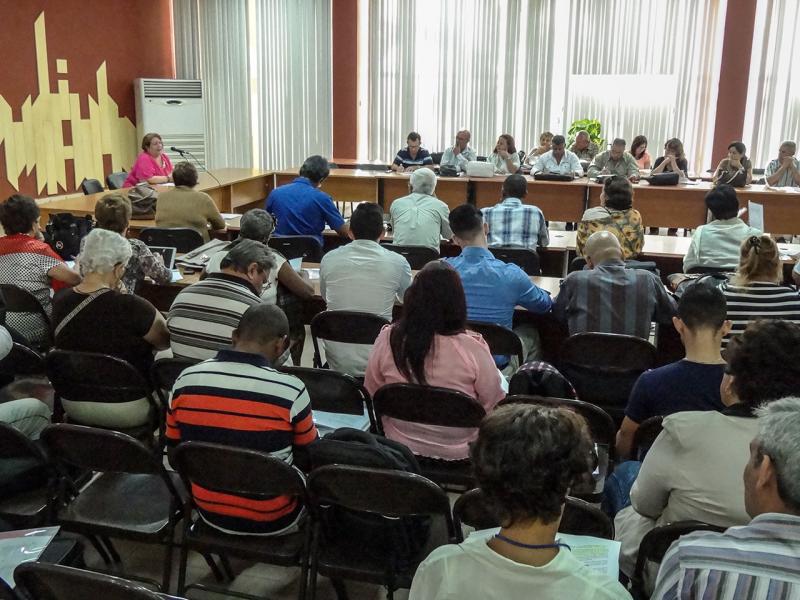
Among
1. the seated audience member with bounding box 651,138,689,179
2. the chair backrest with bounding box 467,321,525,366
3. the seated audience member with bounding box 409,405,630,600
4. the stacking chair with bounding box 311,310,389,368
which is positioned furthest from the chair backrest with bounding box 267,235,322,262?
the seated audience member with bounding box 651,138,689,179

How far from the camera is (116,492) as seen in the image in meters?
2.54

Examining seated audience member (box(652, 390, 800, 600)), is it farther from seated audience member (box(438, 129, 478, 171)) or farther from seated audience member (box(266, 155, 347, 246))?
seated audience member (box(438, 129, 478, 171))

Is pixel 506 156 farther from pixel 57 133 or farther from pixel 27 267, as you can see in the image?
pixel 27 267

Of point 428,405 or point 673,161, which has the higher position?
point 673,161

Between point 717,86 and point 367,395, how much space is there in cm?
935

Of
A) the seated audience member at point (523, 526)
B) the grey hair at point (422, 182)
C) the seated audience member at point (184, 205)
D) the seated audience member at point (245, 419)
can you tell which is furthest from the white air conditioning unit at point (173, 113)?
the seated audience member at point (523, 526)

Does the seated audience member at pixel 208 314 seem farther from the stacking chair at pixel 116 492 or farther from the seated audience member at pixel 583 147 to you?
the seated audience member at pixel 583 147

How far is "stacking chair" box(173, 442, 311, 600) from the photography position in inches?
80.9

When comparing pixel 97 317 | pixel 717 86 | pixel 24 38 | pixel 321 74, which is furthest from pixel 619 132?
pixel 97 317

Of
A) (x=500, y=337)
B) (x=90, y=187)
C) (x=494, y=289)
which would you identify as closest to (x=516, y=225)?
(x=494, y=289)

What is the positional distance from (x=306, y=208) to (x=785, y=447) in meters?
4.79

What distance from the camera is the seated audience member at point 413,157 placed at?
29.5ft

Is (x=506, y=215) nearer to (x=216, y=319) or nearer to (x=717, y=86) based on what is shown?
(x=216, y=319)

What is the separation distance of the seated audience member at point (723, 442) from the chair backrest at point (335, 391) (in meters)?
1.06
